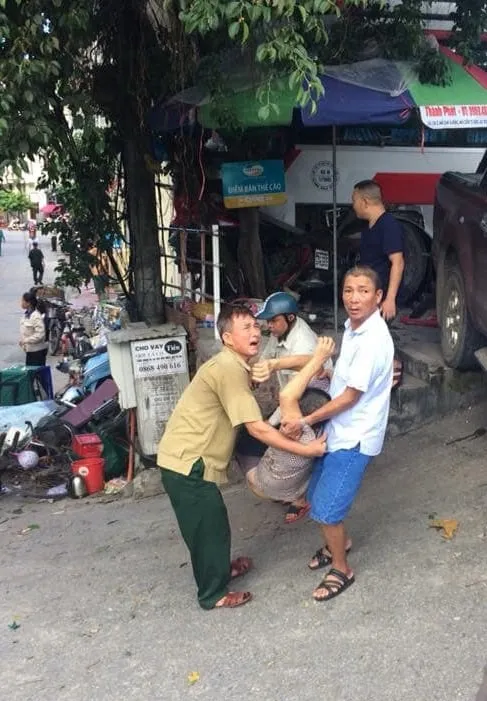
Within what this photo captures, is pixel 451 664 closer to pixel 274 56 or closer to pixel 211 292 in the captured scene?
pixel 274 56

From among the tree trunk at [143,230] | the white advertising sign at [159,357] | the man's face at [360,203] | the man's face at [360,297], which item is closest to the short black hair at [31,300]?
the tree trunk at [143,230]

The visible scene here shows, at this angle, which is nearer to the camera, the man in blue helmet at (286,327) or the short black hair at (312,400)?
the short black hair at (312,400)

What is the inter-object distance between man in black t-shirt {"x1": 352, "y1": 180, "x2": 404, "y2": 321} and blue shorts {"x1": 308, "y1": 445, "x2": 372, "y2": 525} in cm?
173

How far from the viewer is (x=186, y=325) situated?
722cm

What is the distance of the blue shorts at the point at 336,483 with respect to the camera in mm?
3504

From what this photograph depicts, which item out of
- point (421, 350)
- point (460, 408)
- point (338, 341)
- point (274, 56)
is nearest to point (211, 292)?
point (338, 341)

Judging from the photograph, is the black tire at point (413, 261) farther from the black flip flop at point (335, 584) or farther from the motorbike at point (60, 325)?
the motorbike at point (60, 325)

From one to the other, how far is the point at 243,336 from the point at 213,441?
54 centimetres

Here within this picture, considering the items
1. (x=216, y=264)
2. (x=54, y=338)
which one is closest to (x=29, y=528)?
(x=216, y=264)

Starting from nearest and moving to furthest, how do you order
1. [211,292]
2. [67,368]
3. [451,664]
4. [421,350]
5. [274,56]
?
[451,664] < [274,56] < [421,350] < [211,292] < [67,368]

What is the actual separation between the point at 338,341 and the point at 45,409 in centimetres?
387

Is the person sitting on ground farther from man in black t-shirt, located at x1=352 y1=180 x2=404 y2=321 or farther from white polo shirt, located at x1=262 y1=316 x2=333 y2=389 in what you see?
man in black t-shirt, located at x1=352 y1=180 x2=404 y2=321

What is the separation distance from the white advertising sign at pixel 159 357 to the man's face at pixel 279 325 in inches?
102

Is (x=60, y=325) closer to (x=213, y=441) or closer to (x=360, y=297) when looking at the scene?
(x=213, y=441)
